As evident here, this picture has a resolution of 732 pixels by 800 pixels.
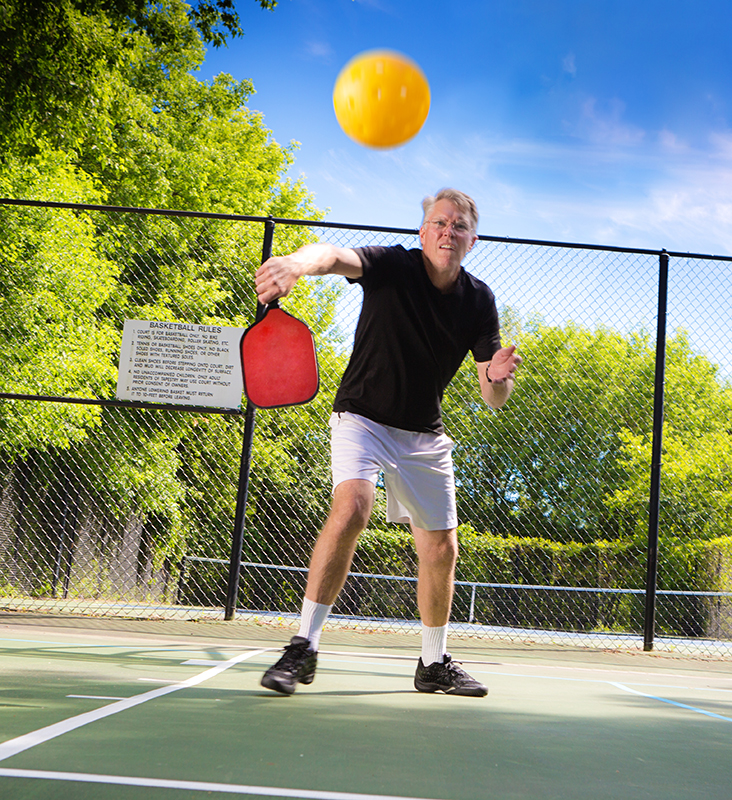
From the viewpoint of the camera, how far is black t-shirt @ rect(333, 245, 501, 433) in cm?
277

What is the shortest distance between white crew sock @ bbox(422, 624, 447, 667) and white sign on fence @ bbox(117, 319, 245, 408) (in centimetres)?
293

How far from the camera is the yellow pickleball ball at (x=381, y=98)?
3295 mm

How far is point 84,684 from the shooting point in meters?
2.51

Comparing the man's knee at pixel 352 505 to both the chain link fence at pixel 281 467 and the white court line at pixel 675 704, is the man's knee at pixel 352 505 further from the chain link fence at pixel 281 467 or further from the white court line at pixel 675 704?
the chain link fence at pixel 281 467

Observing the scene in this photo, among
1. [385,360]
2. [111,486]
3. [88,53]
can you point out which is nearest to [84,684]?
[385,360]

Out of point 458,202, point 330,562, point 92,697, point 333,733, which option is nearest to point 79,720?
point 92,697

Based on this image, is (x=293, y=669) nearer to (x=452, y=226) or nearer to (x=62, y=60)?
(x=452, y=226)

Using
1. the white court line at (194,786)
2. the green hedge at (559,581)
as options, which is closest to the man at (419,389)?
the white court line at (194,786)

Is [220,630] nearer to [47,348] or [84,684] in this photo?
[84,684]

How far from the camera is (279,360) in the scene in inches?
109

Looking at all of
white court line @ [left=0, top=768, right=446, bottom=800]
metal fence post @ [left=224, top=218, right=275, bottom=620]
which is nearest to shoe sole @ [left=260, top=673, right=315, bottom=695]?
white court line @ [left=0, top=768, right=446, bottom=800]

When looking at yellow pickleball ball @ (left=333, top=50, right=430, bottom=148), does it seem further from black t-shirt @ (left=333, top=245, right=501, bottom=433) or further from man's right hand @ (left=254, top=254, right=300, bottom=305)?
man's right hand @ (left=254, top=254, right=300, bottom=305)

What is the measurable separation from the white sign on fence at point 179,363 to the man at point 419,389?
106 inches

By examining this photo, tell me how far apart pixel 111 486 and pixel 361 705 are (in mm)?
11036
